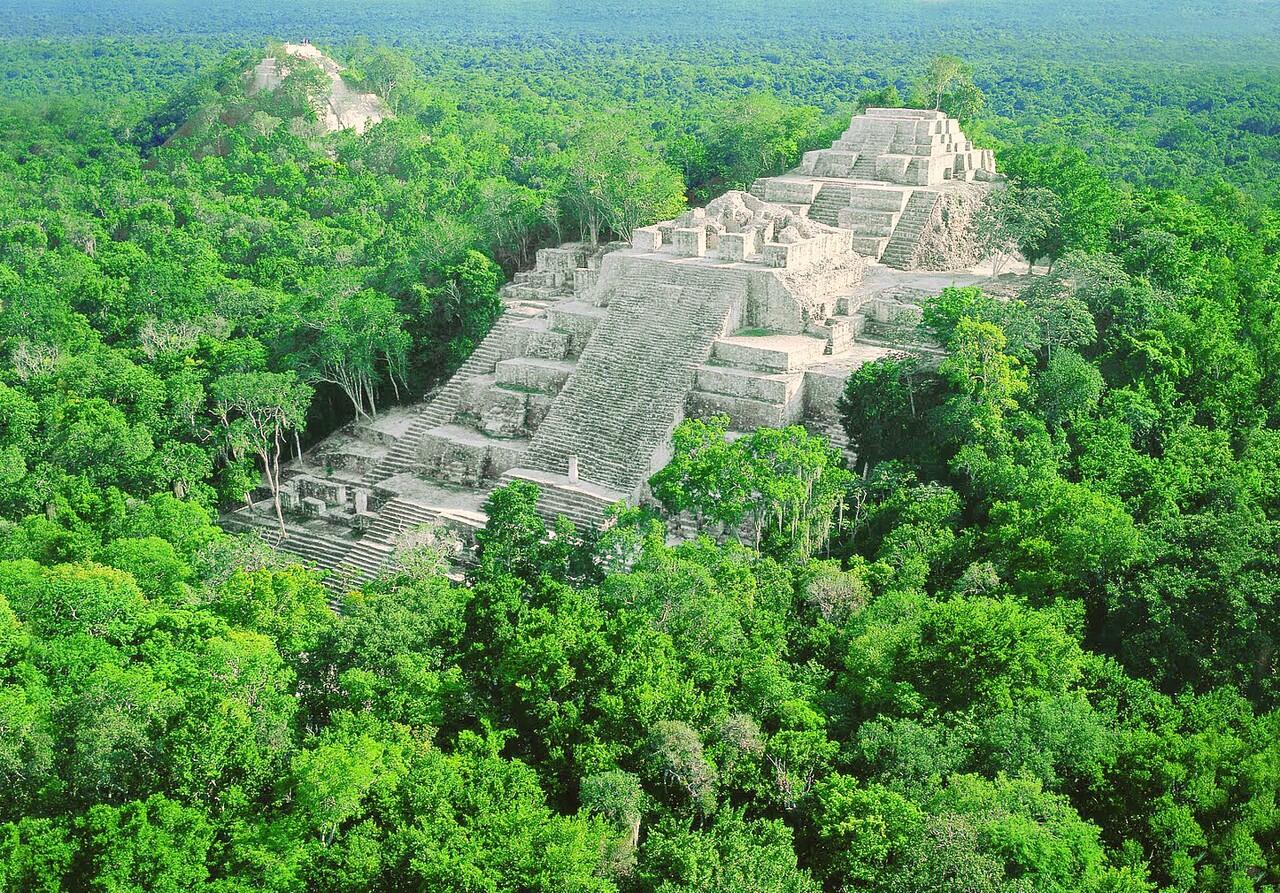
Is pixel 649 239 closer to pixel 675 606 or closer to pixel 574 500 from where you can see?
pixel 574 500

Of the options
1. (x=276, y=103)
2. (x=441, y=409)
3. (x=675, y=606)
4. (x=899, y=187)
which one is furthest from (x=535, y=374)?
(x=276, y=103)

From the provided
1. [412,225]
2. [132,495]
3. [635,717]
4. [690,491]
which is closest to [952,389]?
[690,491]

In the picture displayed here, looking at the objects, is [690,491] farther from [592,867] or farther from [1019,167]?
[1019,167]

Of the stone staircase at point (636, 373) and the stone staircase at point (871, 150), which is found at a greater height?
the stone staircase at point (871, 150)

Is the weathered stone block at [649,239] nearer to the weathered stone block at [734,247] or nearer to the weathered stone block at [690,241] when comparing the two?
the weathered stone block at [690,241]

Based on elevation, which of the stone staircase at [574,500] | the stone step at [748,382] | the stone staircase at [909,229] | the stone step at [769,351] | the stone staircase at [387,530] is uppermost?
the stone staircase at [909,229]

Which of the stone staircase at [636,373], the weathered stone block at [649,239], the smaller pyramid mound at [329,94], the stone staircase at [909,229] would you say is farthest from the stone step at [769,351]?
the smaller pyramid mound at [329,94]
